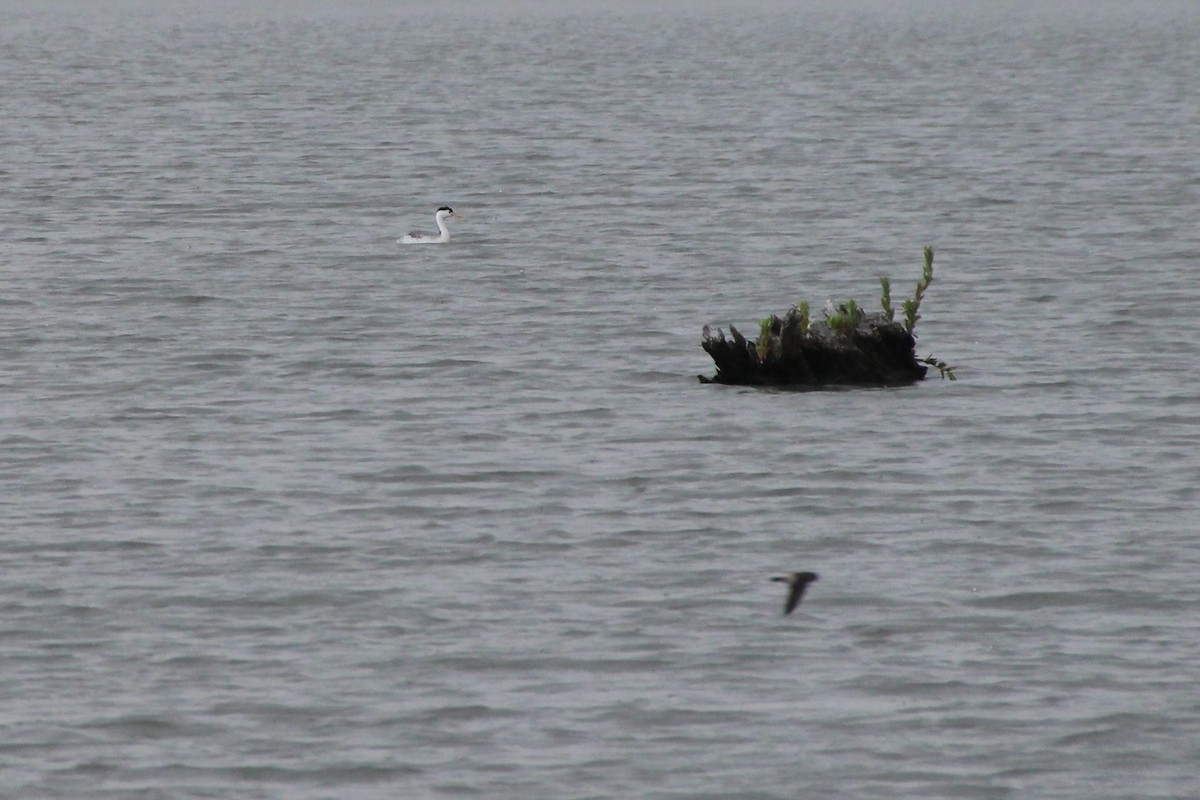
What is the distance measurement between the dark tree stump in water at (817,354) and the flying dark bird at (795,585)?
6.11 m

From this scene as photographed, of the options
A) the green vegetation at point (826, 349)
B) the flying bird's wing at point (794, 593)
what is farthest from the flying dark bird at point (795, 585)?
the green vegetation at point (826, 349)

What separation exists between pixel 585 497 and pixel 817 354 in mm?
4570

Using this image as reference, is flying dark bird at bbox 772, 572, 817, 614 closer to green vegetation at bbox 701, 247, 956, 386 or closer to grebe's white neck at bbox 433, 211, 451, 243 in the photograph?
green vegetation at bbox 701, 247, 956, 386

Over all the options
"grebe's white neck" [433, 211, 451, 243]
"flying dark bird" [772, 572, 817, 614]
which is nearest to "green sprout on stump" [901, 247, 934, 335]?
"flying dark bird" [772, 572, 817, 614]

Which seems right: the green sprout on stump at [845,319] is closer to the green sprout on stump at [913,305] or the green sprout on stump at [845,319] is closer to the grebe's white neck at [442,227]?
the green sprout on stump at [913,305]

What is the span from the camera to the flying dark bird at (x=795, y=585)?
47.4 ft

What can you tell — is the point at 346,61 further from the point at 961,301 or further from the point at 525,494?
the point at 525,494

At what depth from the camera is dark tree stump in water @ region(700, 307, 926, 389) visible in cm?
2117

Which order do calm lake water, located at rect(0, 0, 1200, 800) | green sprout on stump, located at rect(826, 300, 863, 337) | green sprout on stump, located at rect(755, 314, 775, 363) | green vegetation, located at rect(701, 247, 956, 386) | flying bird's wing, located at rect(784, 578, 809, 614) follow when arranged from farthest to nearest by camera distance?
green vegetation, located at rect(701, 247, 956, 386), green sprout on stump, located at rect(755, 314, 775, 363), green sprout on stump, located at rect(826, 300, 863, 337), flying bird's wing, located at rect(784, 578, 809, 614), calm lake water, located at rect(0, 0, 1200, 800)

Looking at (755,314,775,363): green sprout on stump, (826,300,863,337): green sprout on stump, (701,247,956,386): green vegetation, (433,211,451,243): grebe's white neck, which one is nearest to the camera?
(826,300,863,337): green sprout on stump

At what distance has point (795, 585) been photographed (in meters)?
14.8

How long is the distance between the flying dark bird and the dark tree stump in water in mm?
6109

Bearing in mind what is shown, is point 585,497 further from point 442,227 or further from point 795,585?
point 442,227

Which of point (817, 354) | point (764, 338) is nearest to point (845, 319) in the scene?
point (817, 354)
